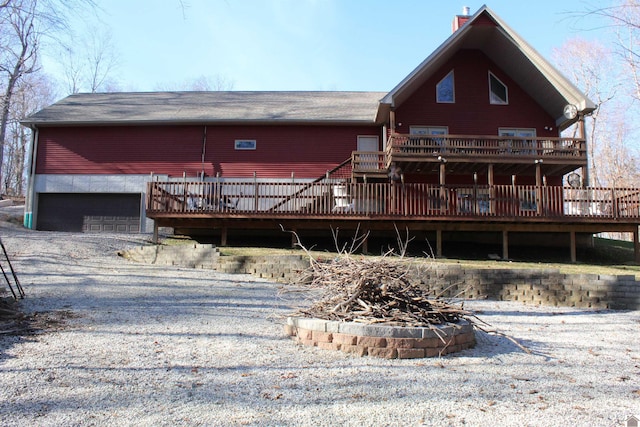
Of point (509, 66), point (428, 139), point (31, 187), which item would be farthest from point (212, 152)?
point (509, 66)

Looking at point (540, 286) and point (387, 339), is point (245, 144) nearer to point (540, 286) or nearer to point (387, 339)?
point (540, 286)

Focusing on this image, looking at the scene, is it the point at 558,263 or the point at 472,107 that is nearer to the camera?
the point at 558,263

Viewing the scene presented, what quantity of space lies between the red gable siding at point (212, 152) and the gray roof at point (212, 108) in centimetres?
53

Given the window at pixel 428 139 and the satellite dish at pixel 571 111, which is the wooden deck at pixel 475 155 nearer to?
the window at pixel 428 139

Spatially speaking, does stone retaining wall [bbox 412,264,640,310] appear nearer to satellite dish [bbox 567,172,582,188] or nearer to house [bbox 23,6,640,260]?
house [bbox 23,6,640,260]

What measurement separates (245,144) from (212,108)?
2.87 metres

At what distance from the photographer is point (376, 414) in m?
3.61

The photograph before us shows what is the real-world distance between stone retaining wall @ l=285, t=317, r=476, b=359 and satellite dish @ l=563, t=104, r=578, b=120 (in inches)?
594

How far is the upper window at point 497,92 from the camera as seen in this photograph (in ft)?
64.2

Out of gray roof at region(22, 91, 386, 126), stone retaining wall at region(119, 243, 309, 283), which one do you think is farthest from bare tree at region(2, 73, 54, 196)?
stone retaining wall at region(119, 243, 309, 283)

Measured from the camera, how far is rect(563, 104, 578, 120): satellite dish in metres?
17.4

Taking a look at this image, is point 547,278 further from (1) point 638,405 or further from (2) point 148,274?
(2) point 148,274

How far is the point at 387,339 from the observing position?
510cm

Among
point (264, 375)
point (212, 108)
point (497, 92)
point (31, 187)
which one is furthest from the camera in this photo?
point (212, 108)
